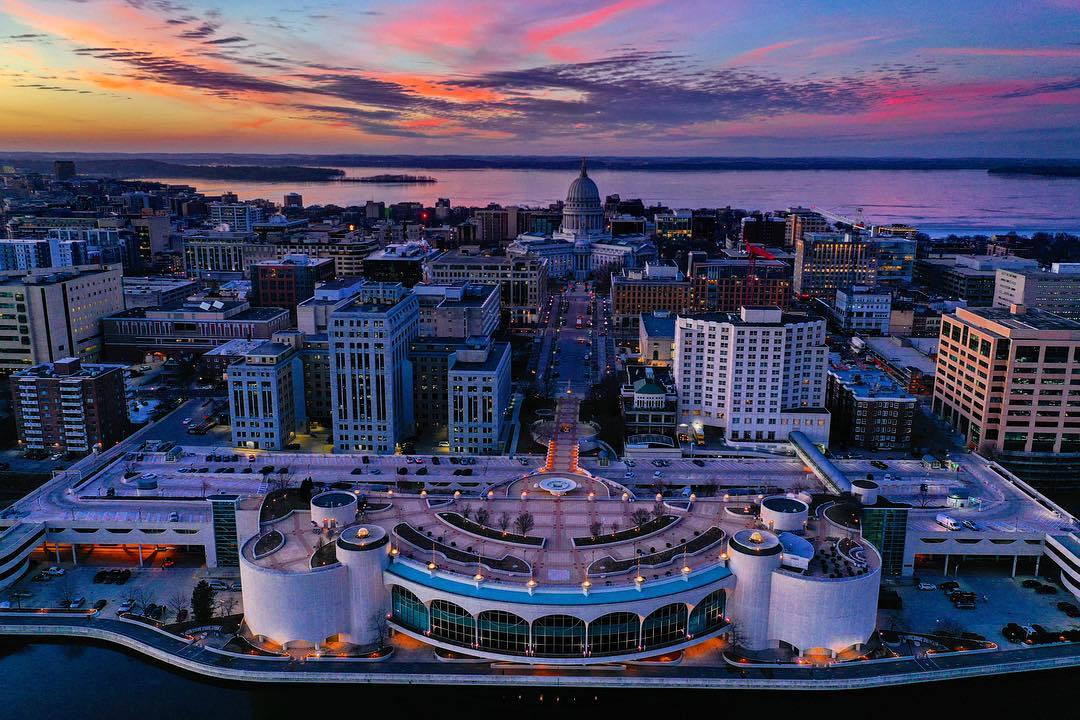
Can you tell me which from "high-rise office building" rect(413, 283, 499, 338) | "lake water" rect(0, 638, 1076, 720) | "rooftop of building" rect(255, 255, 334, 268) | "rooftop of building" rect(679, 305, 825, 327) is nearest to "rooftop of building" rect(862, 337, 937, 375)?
"rooftop of building" rect(679, 305, 825, 327)

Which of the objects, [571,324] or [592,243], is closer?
[571,324]

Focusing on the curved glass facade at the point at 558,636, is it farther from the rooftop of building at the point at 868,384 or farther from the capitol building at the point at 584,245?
the capitol building at the point at 584,245

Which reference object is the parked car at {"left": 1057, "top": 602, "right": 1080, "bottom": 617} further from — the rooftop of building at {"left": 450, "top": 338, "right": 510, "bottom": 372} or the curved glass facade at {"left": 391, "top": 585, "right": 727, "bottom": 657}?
the rooftop of building at {"left": 450, "top": 338, "right": 510, "bottom": 372}

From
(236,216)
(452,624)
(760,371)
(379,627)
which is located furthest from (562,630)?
(236,216)

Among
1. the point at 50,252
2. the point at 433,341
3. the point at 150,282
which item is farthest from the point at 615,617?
the point at 50,252

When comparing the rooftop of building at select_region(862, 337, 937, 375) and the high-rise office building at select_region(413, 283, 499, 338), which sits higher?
the high-rise office building at select_region(413, 283, 499, 338)

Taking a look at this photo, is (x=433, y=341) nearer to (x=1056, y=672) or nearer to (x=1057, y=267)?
(x=1056, y=672)

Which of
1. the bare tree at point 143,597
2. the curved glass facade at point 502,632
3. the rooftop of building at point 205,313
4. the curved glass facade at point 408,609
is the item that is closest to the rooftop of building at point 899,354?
the curved glass facade at point 502,632
